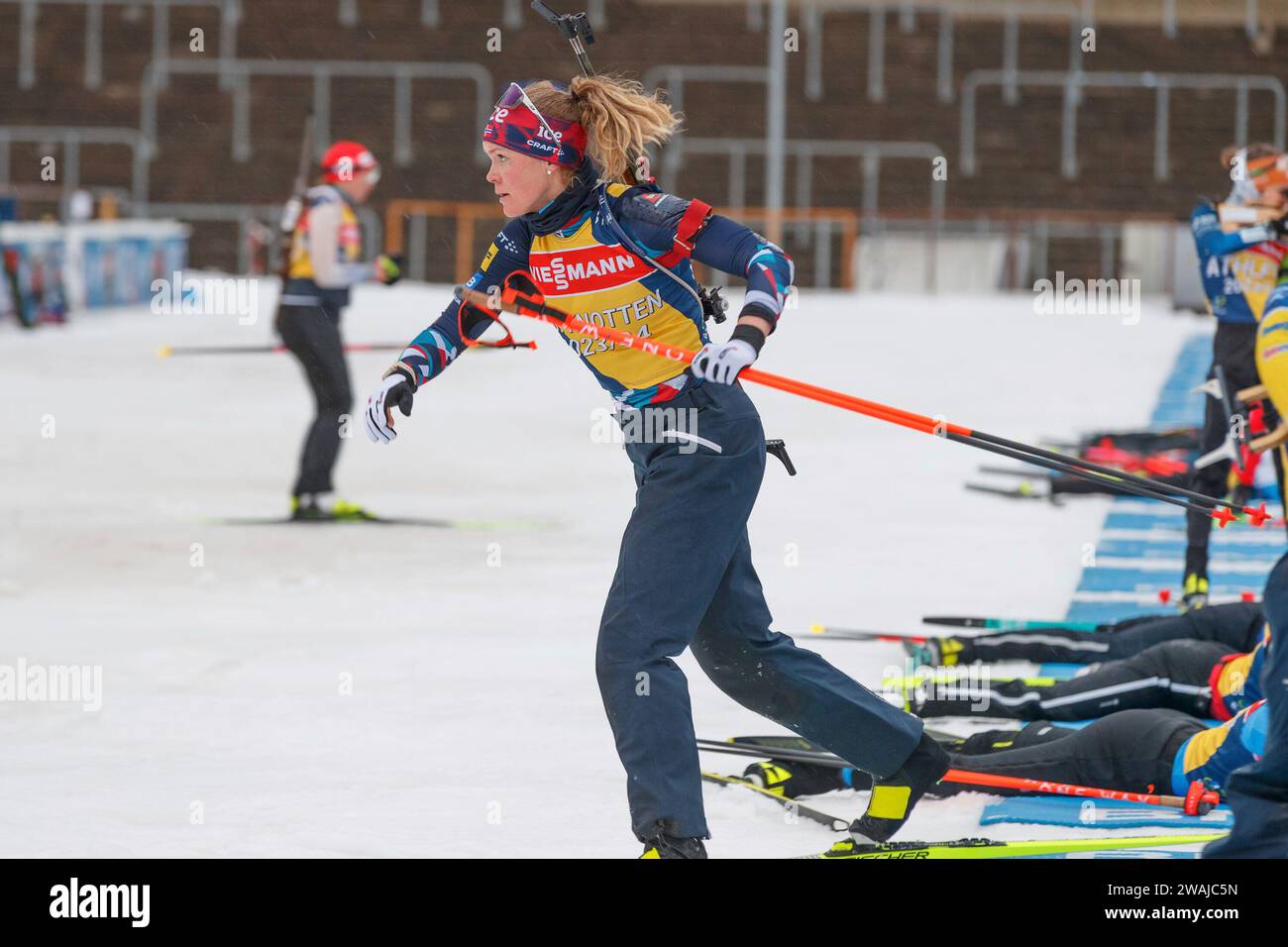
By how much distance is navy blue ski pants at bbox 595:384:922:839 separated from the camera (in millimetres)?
3756

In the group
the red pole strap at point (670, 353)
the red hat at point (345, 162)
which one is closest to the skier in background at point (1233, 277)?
the red pole strap at point (670, 353)

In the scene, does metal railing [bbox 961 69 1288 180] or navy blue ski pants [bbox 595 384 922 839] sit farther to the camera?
metal railing [bbox 961 69 1288 180]

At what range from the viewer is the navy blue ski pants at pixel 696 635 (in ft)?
12.3

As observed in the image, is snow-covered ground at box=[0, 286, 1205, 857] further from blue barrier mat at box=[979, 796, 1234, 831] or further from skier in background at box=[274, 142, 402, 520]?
skier in background at box=[274, 142, 402, 520]

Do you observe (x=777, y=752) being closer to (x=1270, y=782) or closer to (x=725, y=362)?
(x=725, y=362)

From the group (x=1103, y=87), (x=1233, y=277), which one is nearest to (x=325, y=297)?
(x=1233, y=277)

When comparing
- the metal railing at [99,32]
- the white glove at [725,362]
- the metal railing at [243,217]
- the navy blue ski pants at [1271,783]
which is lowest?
the navy blue ski pants at [1271,783]

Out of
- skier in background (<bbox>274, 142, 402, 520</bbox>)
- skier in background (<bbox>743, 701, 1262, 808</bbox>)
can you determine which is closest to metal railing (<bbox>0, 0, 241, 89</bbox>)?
skier in background (<bbox>274, 142, 402, 520</bbox>)

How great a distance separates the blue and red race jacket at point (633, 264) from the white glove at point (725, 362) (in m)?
0.21

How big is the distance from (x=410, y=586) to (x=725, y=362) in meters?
4.42

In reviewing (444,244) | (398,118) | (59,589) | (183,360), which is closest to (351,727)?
(59,589)

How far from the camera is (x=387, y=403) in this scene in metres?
4.04

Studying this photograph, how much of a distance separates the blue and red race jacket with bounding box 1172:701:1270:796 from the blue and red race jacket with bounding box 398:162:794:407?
4.27 feet

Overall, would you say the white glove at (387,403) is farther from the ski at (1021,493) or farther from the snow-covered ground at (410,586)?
the ski at (1021,493)
